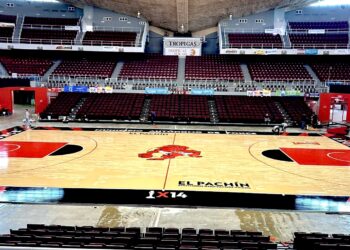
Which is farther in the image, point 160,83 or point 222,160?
point 160,83

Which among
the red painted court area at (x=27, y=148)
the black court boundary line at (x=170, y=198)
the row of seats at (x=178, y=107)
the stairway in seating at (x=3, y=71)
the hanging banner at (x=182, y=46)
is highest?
the hanging banner at (x=182, y=46)

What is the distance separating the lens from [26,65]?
41.8 metres

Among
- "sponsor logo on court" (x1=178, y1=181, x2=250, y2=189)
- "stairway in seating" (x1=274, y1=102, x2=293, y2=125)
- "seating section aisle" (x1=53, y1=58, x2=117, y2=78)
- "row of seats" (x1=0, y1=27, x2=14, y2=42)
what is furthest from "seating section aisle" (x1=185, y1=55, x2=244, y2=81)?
"sponsor logo on court" (x1=178, y1=181, x2=250, y2=189)

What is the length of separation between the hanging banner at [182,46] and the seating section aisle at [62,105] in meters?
13.1

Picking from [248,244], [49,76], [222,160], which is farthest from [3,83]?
[248,244]

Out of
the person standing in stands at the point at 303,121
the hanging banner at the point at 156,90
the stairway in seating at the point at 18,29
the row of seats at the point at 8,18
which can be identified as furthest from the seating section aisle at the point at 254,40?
the row of seats at the point at 8,18

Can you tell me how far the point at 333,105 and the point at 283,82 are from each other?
6.06 metres

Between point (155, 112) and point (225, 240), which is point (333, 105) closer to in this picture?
point (155, 112)

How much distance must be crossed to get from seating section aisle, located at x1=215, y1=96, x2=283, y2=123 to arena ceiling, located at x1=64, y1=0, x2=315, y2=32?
31.9 feet

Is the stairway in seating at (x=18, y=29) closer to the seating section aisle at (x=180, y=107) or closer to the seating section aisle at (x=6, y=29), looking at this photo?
the seating section aisle at (x=6, y=29)

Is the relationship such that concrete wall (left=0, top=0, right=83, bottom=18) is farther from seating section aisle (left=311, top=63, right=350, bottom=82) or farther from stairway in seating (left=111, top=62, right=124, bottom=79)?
seating section aisle (left=311, top=63, right=350, bottom=82)

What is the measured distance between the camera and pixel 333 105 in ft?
111

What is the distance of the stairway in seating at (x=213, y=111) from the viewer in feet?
110

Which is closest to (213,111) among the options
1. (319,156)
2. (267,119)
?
(267,119)
